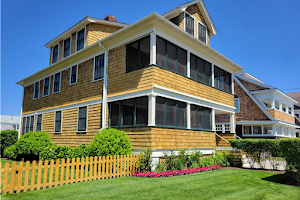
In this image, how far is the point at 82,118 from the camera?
50.1ft

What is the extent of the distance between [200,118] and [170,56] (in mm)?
4408

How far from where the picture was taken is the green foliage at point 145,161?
1038cm

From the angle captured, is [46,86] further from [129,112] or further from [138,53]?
[138,53]

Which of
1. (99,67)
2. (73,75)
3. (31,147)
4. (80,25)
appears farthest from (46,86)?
(99,67)

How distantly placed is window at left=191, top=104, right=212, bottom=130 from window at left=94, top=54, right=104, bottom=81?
598cm

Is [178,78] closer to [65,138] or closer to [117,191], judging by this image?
[117,191]

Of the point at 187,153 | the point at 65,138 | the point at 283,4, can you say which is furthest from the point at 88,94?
the point at 283,4

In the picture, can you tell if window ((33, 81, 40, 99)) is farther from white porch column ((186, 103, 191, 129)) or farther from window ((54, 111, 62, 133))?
white porch column ((186, 103, 191, 129))

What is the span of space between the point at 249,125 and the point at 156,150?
18.0 metres

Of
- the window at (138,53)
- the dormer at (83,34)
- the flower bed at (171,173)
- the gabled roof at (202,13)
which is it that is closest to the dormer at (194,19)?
the gabled roof at (202,13)

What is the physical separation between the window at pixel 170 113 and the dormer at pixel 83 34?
937 centimetres

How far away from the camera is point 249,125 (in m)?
25.2

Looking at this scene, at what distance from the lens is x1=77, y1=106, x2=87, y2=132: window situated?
49.3 feet

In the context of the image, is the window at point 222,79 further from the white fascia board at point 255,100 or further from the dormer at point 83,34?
the dormer at point 83,34
